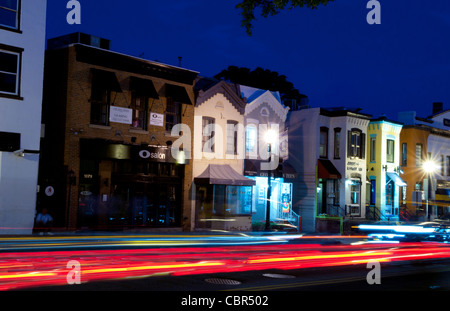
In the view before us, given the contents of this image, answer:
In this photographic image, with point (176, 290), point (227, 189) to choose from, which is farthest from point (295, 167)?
point (176, 290)

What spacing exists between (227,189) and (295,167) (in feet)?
27.8

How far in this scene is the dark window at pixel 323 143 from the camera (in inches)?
1528

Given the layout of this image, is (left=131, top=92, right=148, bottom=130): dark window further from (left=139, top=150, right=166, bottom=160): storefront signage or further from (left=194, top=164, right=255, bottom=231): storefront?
(left=194, top=164, right=255, bottom=231): storefront

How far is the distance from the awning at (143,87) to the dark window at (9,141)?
6.28 m

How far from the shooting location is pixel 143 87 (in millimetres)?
A: 27422

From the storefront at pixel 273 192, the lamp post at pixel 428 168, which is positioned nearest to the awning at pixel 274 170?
the storefront at pixel 273 192

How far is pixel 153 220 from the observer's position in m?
28.6

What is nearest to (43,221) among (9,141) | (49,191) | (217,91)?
(49,191)

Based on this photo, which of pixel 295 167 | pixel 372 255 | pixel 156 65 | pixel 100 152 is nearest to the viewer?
pixel 372 255

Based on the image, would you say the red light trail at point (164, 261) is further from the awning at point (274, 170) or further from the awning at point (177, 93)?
the awning at point (274, 170)

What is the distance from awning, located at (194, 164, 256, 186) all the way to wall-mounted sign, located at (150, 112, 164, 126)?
3.89m

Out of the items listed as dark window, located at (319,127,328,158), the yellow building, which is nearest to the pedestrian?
A: dark window, located at (319,127,328,158)

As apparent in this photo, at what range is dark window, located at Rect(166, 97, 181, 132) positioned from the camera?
29344mm
